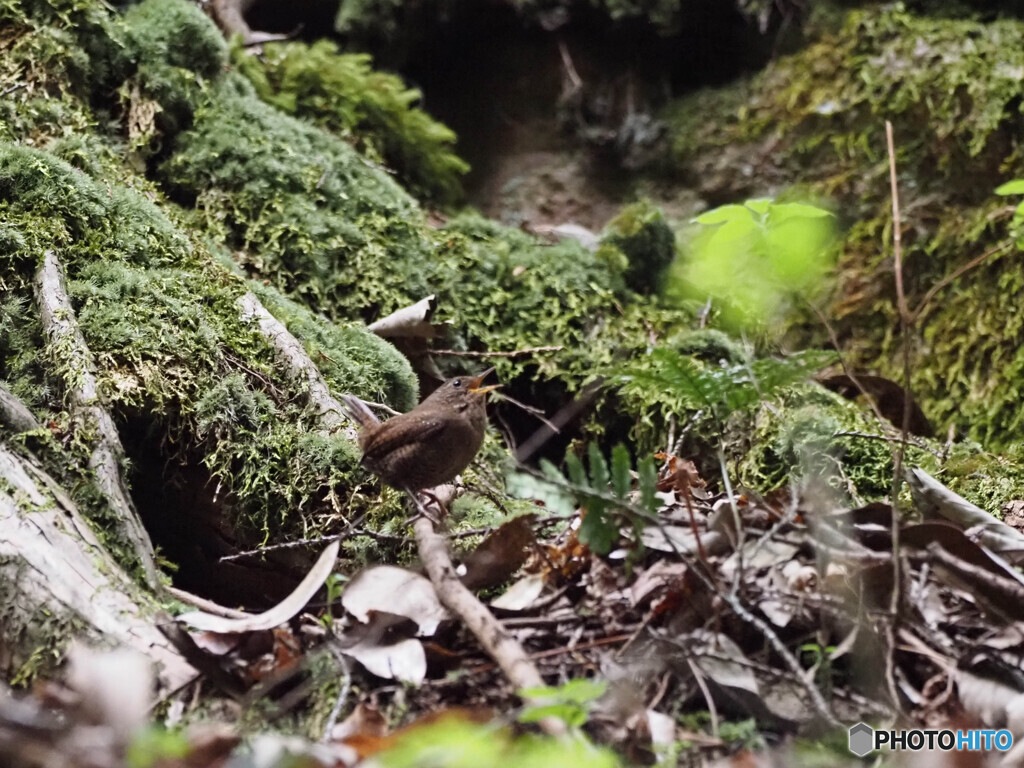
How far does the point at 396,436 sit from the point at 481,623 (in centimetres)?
113

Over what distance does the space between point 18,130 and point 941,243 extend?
4.88 m

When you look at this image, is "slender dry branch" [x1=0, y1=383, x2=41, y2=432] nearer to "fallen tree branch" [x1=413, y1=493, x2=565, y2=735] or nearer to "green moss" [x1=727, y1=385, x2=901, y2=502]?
"fallen tree branch" [x1=413, y1=493, x2=565, y2=735]

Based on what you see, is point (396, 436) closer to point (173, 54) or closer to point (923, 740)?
point (923, 740)

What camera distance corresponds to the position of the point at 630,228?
17.2 feet

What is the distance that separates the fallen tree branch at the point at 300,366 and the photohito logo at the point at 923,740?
6.61 feet

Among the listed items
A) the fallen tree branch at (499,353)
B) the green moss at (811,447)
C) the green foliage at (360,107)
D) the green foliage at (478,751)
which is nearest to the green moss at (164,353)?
the fallen tree branch at (499,353)

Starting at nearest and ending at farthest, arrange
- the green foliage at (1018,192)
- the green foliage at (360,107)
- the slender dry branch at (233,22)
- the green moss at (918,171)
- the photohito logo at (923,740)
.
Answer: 1. the photohito logo at (923,740)
2. the green foliage at (1018,192)
3. the green moss at (918,171)
4. the green foliage at (360,107)
5. the slender dry branch at (233,22)

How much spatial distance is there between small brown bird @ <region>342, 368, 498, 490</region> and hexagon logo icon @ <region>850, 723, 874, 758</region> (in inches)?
62.8

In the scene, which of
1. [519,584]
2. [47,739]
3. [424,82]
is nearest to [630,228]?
[424,82]

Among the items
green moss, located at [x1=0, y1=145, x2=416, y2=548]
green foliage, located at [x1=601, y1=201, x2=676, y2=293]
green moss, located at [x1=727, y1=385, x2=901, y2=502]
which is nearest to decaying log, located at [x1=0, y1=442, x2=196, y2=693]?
green moss, located at [x1=0, y1=145, x2=416, y2=548]

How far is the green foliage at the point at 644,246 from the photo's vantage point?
520 cm

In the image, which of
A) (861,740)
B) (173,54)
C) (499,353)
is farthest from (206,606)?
(173,54)

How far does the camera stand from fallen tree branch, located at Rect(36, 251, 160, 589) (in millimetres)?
2607

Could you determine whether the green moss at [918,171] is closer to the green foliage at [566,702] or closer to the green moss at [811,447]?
the green moss at [811,447]
